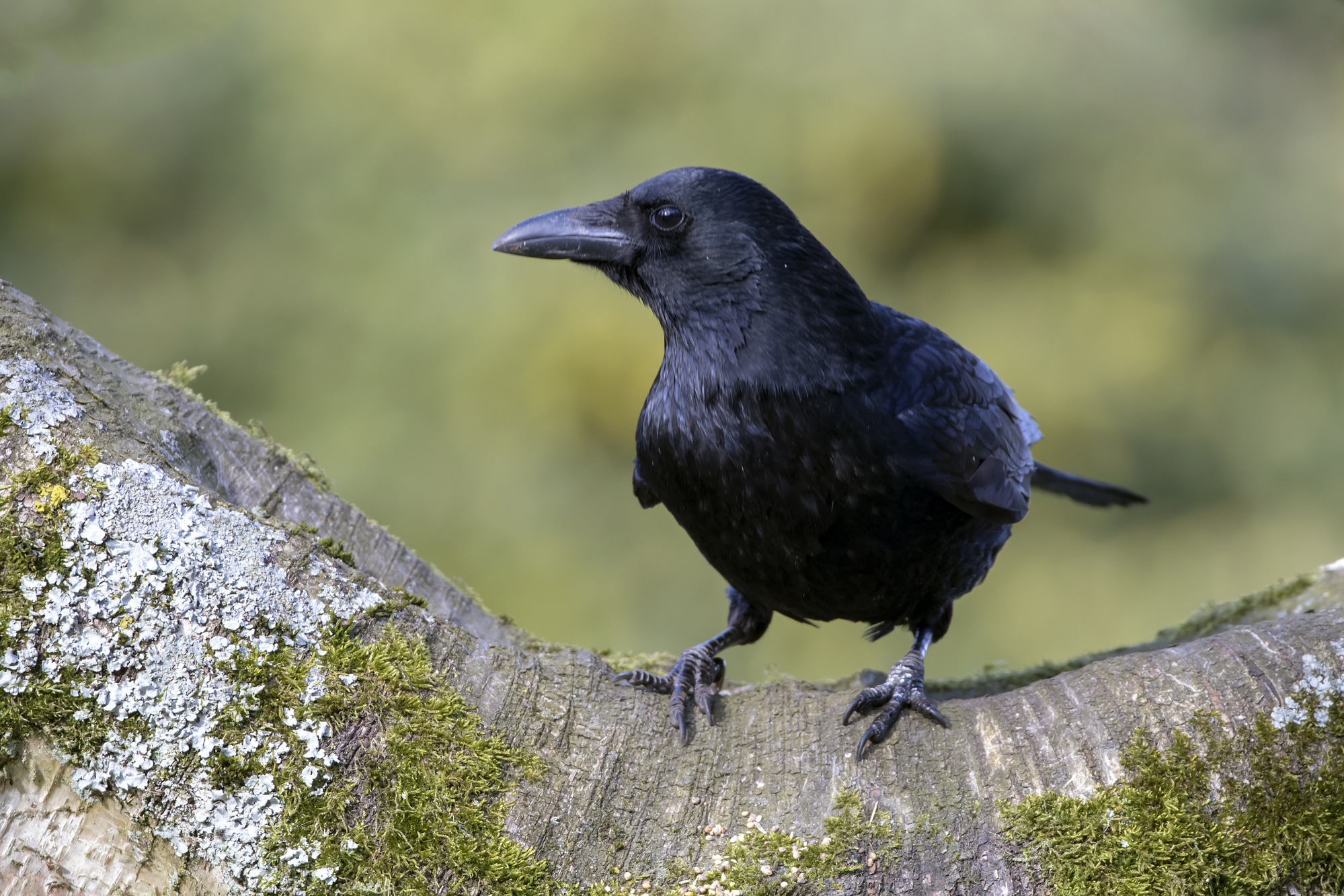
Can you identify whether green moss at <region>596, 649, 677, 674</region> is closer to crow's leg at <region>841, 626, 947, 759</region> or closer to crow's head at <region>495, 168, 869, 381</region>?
crow's leg at <region>841, 626, 947, 759</region>

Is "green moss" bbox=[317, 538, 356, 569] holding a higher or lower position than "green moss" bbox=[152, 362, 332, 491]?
lower

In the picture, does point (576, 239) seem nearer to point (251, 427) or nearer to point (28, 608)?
point (251, 427)

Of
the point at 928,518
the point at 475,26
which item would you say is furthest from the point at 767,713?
the point at 475,26

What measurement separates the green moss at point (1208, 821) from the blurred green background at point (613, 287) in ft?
13.8

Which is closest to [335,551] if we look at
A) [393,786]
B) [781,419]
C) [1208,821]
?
[393,786]

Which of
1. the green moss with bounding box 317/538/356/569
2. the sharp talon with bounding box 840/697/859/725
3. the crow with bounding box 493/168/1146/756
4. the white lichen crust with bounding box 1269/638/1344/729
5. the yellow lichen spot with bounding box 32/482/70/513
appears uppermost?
the crow with bounding box 493/168/1146/756

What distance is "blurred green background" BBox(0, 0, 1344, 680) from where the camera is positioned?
21.1 feet

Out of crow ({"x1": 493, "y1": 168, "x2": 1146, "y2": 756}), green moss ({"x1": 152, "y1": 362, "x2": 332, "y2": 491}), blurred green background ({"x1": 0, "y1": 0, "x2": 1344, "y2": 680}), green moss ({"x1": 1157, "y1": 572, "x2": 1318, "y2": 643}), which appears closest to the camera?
crow ({"x1": 493, "y1": 168, "x2": 1146, "y2": 756})

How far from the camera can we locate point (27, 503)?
6.37ft

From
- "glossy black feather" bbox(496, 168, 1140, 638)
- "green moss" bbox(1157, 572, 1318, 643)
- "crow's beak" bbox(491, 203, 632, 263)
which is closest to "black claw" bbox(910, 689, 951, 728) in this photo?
"glossy black feather" bbox(496, 168, 1140, 638)

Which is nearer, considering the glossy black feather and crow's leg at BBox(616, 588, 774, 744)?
crow's leg at BBox(616, 588, 774, 744)

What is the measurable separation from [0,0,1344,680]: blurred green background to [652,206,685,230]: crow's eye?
10.9 feet

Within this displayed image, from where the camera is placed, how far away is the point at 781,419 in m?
2.77

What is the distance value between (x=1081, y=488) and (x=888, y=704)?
2.49 m
